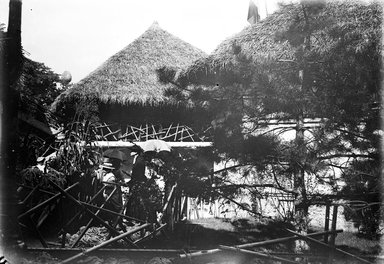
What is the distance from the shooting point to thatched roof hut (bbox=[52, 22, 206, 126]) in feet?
34.6

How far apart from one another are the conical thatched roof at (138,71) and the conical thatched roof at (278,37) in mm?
2656

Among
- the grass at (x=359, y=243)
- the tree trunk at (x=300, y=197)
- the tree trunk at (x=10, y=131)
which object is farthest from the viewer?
the grass at (x=359, y=243)

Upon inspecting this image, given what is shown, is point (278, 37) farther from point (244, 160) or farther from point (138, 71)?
point (138, 71)

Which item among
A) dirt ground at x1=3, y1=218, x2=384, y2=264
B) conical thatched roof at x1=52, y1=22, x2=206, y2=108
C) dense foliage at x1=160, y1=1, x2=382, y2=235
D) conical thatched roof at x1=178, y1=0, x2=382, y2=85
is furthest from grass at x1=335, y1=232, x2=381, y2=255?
conical thatched roof at x1=52, y1=22, x2=206, y2=108

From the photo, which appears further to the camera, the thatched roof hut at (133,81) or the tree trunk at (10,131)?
the thatched roof hut at (133,81)

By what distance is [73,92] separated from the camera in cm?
1086

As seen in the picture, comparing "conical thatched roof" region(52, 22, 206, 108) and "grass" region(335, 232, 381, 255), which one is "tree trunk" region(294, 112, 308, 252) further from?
"conical thatched roof" region(52, 22, 206, 108)

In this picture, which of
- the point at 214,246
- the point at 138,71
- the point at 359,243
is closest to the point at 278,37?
the point at 214,246

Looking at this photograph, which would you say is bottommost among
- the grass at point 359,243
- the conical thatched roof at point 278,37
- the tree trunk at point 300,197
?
the grass at point 359,243

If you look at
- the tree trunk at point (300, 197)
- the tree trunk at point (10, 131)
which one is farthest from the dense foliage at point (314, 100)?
the tree trunk at point (10, 131)

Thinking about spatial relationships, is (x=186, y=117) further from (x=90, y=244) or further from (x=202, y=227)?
(x=90, y=244)

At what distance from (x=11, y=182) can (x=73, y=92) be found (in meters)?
7.95

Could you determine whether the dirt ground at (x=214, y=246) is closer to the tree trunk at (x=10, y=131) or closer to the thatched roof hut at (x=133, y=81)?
the tree trunk at (x=10, y=131)

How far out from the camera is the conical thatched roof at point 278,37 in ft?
16.3
